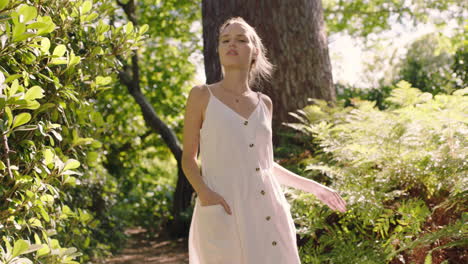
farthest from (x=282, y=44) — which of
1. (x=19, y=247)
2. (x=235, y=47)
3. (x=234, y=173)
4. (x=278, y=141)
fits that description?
(x=19, y=247)

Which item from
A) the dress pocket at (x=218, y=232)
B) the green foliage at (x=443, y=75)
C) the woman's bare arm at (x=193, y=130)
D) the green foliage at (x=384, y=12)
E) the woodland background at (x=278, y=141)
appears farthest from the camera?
the green foliage at (x=384, y=12)

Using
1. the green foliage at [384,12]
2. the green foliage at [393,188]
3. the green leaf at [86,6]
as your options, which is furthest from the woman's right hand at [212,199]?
the green foliage at [384,12]

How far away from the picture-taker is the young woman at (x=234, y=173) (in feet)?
9.78

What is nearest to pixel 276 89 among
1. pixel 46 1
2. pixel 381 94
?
pixel 46 1

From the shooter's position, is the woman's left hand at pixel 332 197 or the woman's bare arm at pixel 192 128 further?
the woman's left hand at pixel 332 197

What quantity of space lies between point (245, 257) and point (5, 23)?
1604 mm

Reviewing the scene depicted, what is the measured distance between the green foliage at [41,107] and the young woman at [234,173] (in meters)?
0.62

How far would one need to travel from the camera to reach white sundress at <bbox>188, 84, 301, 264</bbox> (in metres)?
2.98

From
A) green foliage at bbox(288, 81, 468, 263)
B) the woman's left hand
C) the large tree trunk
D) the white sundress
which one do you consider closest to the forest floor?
the large tree trunk

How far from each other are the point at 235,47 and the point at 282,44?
2895mm

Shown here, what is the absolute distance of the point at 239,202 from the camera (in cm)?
301

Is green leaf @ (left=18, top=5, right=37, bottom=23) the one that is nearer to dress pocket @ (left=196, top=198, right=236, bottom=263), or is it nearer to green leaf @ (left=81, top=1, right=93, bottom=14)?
green leaf @ (left=81, top=1, right=93, bottom=14)

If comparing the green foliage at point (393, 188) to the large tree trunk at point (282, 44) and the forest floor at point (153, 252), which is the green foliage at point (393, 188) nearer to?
the large tree trunk at point (282, 44)

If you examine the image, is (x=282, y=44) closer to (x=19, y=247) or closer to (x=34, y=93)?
(x=34, y=93)
